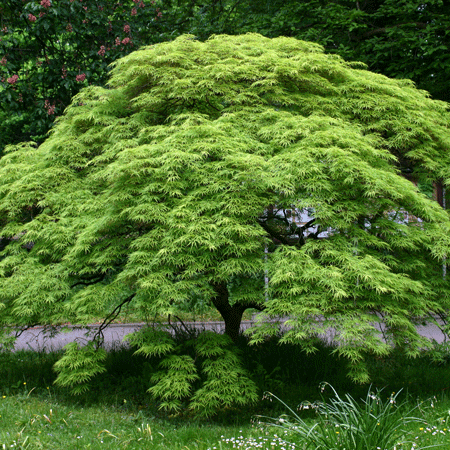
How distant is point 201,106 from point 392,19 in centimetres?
749

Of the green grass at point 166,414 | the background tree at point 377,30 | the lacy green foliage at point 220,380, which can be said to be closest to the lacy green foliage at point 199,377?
the lacy green foliage at point 220,380

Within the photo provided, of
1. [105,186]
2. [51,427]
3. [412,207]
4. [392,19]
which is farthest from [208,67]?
[392,19]

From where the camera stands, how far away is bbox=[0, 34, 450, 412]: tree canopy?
Answer: 13.2 ft

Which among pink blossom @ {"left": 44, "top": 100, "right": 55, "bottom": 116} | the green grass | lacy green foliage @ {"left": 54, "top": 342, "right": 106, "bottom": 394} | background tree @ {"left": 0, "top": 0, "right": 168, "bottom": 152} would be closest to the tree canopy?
lacy green foliage @ {"left": 54, "top": 342, "right": 106, "bottom": 394}

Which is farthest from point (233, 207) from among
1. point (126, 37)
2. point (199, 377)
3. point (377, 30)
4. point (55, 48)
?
point (377, 30)

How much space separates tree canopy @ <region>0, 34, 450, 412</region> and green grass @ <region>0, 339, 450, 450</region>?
36 cm

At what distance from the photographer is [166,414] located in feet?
15.5

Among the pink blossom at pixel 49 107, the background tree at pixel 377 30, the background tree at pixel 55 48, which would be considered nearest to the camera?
the background tree at pixel 55 48

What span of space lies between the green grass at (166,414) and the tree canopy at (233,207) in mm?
361

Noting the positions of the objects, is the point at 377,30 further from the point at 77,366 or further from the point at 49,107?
the point at 77,366

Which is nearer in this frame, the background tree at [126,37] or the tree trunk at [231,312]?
the tree trunk at [231,312]

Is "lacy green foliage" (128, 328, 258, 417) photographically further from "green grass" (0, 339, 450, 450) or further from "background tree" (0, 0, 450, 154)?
"background tree" (0, 0, 450, 154)

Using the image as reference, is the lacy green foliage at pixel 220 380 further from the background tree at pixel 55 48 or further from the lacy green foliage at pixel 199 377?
the background tree at pixel 55 48

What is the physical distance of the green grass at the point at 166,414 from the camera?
3809mm
